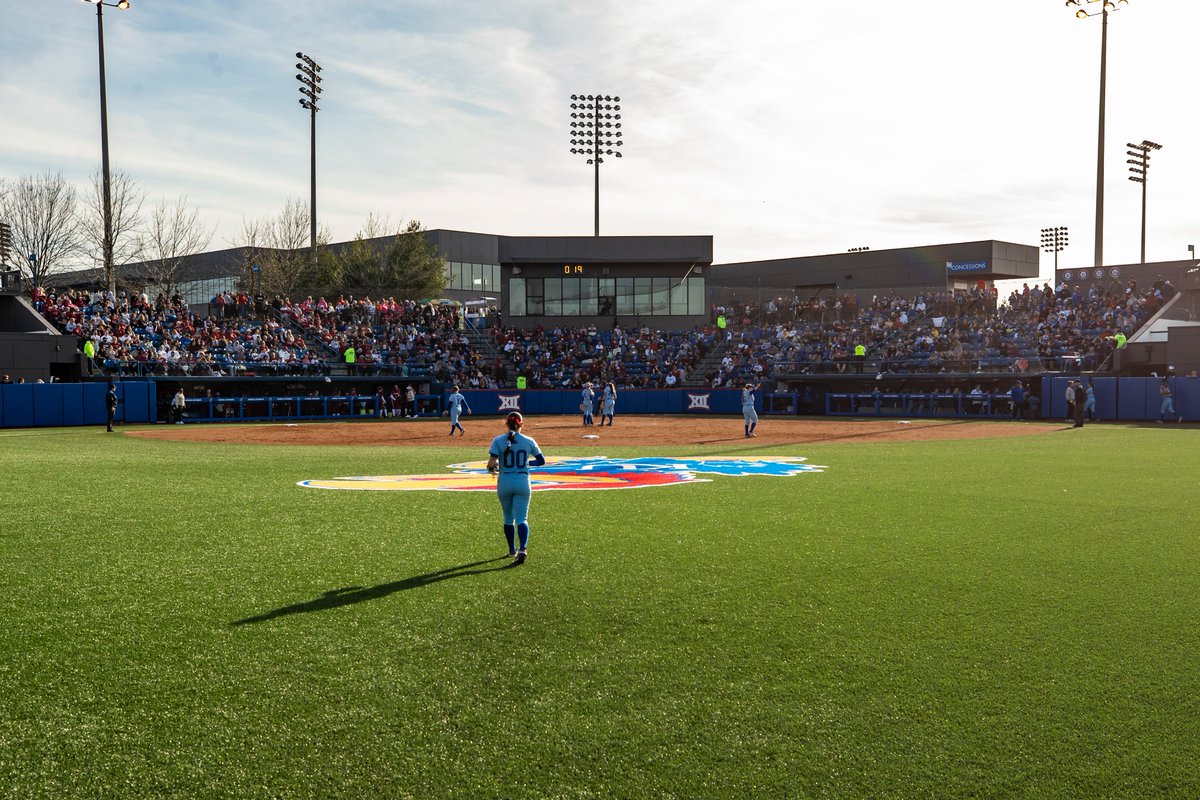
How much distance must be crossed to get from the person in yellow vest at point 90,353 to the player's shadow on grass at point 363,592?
111 feet

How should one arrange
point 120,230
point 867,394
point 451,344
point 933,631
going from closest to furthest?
point 933,631 < point 867,394 < point 451,344 < point 120,230

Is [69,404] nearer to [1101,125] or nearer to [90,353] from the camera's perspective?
[90,353]

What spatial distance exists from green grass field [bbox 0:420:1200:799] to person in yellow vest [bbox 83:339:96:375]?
2793 cm

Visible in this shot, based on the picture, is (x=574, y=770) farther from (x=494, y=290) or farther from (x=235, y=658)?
(x=494, y=290)

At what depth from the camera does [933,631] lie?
7.01 metres

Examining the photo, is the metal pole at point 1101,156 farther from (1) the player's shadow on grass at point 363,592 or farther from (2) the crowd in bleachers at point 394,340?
(1) the player's shadow on grass at point 363,592

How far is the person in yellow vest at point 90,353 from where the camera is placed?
121 feet

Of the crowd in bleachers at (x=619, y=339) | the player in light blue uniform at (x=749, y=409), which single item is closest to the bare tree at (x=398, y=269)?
the crowd in bleachers at (x=619, y=339)

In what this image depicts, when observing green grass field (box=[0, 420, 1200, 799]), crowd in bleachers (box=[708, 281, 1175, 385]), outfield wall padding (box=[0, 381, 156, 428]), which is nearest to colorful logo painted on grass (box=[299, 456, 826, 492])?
green grass field (box=[0, 420, 1200, 799])

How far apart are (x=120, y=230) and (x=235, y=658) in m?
57.9

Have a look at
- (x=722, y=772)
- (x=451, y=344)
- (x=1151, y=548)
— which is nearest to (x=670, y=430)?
(x=451, y=344)

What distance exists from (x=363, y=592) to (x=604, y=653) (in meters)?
2.75

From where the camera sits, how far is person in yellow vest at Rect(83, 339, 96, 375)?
36969 millimetres

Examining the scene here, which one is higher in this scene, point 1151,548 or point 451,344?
point 451,344
